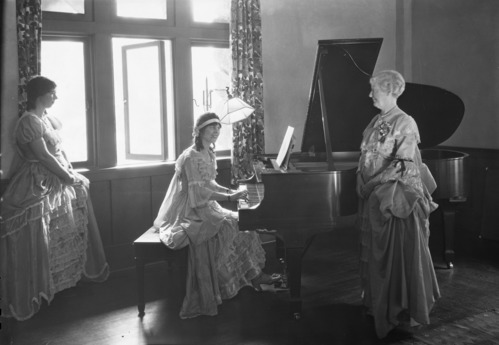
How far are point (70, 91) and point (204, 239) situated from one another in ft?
6.46

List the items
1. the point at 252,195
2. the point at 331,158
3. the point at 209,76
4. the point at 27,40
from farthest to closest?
1. the point at 209,76
2. the point at 27,40
3. the point at 252,195
4. the point at 331,158

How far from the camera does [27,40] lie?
4.58m

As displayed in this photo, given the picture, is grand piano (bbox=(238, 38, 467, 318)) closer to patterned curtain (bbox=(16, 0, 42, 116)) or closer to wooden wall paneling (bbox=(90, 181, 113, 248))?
wooden wall paneling (bbox=(90, 181, 113, 248))

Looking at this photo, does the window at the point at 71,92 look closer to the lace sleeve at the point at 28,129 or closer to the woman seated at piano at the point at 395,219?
the lace sleeve at the point at 28,129

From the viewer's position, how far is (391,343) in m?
3.70

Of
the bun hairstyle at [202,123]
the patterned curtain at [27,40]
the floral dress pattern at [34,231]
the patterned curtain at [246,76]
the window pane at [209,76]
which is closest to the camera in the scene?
the floral dress pattern at [34,231]

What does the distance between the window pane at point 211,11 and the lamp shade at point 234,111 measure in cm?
132

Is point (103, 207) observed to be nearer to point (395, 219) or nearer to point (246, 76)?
point (246, 76)

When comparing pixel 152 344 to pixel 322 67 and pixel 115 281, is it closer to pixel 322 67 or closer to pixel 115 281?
pixel 115 281

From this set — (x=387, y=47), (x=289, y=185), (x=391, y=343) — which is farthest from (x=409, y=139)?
(x=387, y=47)

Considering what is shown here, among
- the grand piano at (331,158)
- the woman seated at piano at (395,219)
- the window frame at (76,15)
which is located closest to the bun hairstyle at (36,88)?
the window frame at (76,15)

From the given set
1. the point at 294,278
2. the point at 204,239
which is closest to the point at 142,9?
the point at 204,239

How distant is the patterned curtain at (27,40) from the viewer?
4.55 meters

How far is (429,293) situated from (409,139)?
3.30ft
